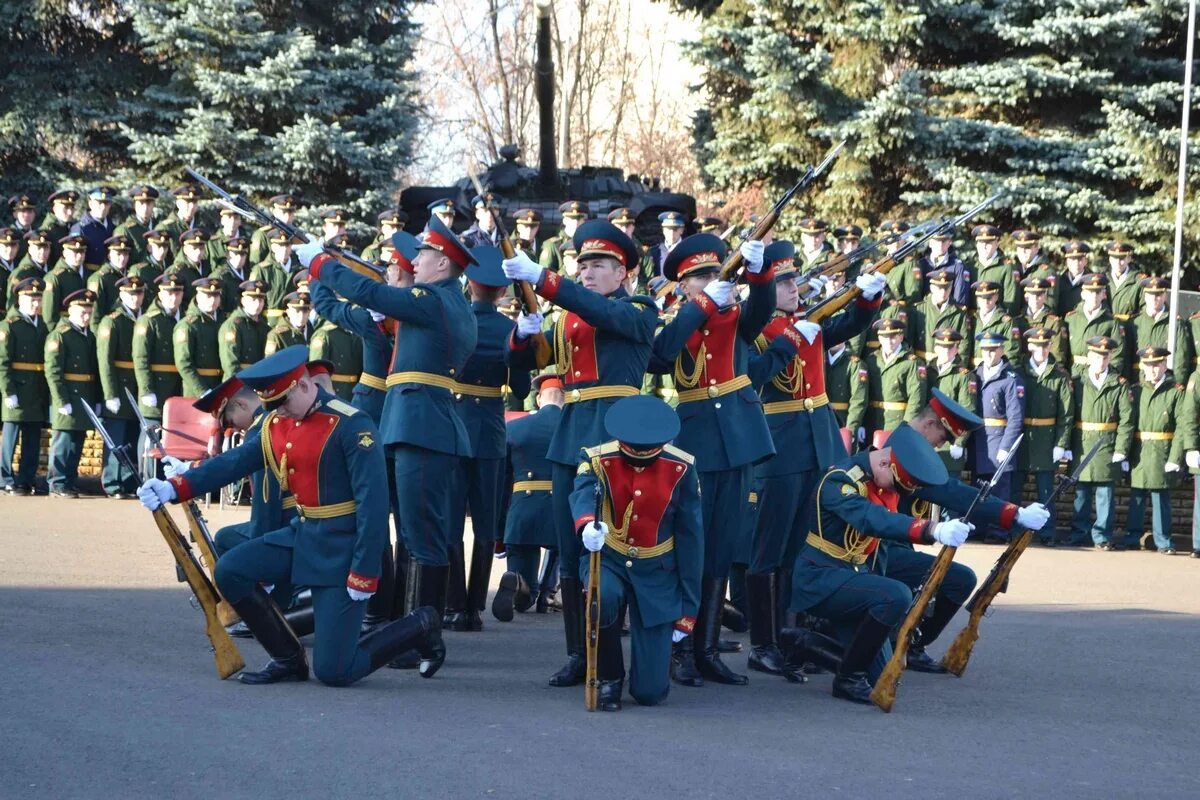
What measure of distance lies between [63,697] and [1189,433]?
10.5m

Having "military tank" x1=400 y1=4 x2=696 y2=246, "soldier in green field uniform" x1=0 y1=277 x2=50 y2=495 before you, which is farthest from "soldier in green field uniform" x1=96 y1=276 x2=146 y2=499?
"military tank" x1=400 y1=4 x2=696 y2=246

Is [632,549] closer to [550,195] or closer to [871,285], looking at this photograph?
[871,285]

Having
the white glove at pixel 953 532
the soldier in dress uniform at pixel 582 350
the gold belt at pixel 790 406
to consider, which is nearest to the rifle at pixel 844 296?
the gold belt at pixel 790 406

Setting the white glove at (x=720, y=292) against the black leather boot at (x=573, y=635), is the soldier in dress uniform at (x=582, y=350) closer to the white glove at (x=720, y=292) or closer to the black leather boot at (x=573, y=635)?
the black leather boot at (x=573, y=635)

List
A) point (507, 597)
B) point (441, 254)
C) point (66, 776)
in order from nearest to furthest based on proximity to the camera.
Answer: point (66, 776), point (441, 254), point (507, 597)

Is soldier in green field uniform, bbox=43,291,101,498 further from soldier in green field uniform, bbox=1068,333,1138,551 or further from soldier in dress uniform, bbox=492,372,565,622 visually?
soldier in green field uniform, bbox=1068,333,1138,551

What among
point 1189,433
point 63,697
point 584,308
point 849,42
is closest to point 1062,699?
point 584,308

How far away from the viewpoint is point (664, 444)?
7512 millimetres

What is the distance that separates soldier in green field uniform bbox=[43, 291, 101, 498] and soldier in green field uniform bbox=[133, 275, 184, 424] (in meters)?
0.42

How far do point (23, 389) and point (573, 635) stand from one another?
9043mm

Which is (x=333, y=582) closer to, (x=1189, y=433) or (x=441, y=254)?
(x=441, y=254)

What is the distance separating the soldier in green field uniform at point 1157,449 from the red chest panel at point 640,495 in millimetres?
8338

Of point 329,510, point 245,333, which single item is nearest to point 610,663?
point 329,510

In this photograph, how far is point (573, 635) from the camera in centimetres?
799
